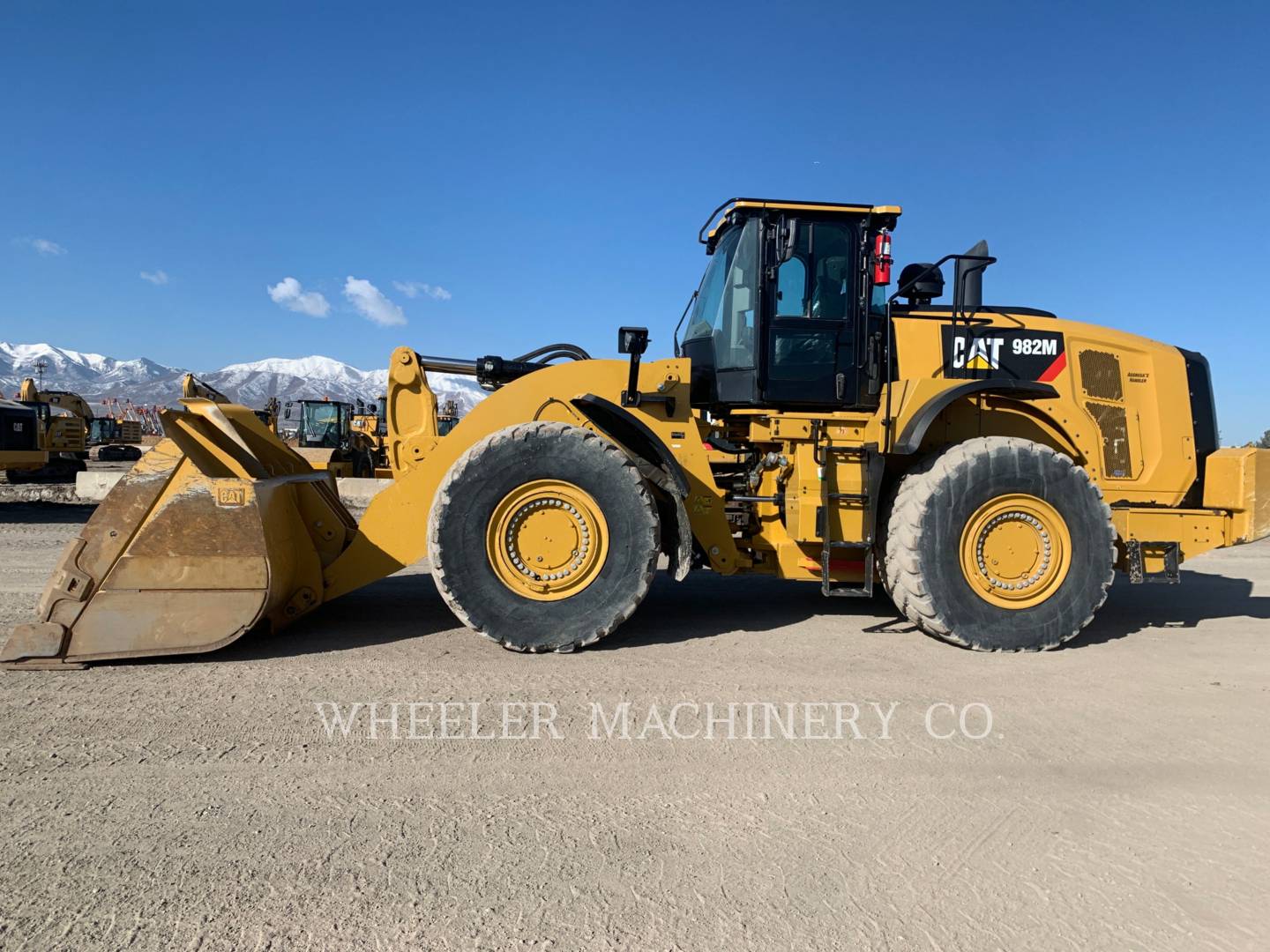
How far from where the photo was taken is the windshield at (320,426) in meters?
25.9

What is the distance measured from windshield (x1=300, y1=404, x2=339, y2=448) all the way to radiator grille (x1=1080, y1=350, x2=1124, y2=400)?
24660mm

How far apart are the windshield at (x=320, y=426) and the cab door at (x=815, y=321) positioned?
23.7 m

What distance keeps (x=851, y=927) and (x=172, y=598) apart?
11.6 feet

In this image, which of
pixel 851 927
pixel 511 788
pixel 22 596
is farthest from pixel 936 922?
pixel 22 596

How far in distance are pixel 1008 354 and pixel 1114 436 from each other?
98cm

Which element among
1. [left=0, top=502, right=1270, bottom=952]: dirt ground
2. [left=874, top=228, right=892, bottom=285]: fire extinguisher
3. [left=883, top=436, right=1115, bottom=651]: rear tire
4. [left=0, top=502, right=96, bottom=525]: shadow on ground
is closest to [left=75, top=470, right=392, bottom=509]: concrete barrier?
[left=0, top=502, right=96, bottom=525]: shadow on ground

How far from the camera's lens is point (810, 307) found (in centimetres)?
506

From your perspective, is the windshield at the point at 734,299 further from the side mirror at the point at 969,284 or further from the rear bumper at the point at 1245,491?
the rear bumper at the point at 1245,491

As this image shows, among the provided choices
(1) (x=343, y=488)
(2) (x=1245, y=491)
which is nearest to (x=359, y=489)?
(1) (x=343, y=488)

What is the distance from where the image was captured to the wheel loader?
3.84 m

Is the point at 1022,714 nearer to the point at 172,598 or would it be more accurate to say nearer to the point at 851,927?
the point at 851,927

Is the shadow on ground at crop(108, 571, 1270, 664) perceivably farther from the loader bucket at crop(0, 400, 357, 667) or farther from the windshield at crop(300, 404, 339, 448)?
the windshield at crop(300, 404, 339, 448)

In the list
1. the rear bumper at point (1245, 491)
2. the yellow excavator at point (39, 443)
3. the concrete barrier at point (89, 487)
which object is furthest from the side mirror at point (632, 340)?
the yellow excavator at point (39, 443)

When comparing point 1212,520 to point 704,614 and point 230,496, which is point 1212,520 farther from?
point 230,496
